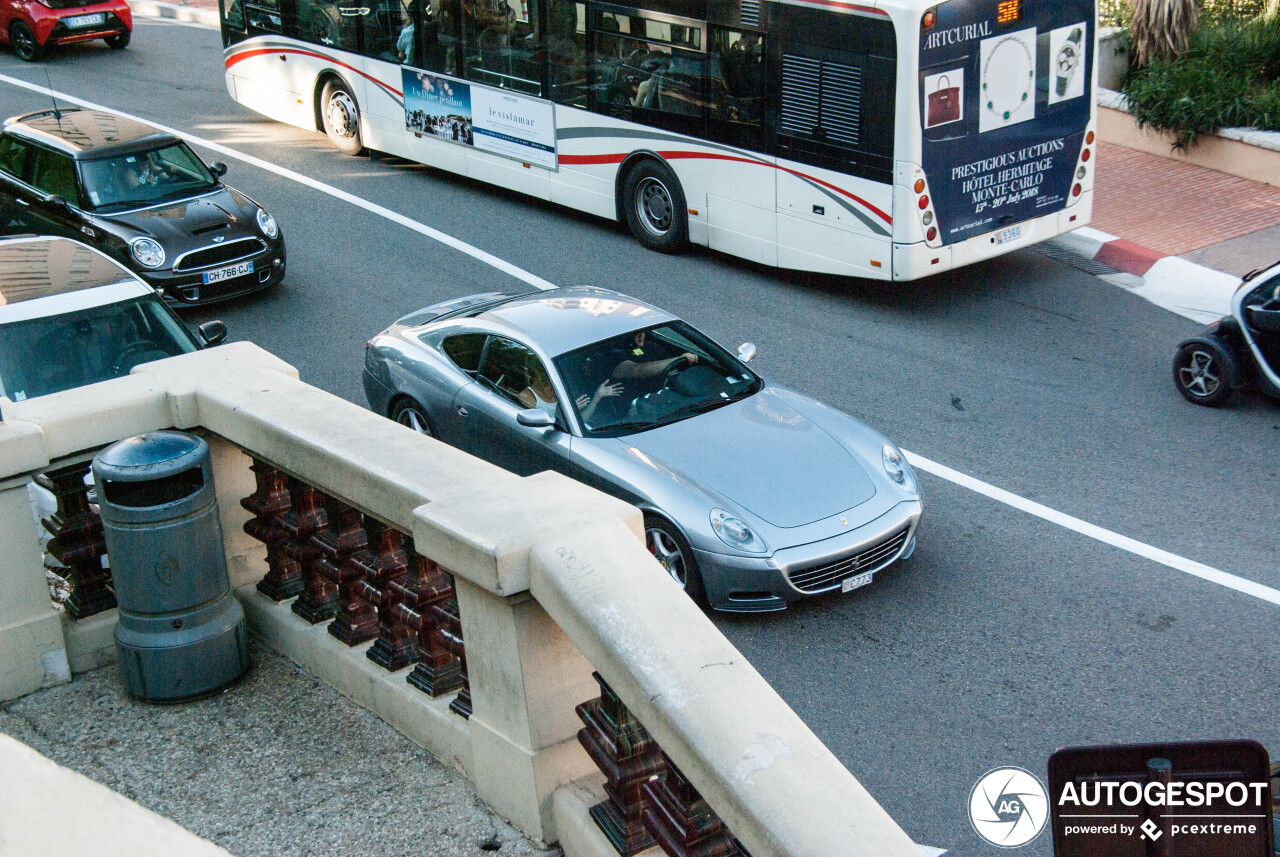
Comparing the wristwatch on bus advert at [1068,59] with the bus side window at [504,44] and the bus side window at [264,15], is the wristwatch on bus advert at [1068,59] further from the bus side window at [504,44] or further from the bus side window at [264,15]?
the bus side window at [264,15]

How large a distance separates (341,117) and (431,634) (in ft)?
51.7

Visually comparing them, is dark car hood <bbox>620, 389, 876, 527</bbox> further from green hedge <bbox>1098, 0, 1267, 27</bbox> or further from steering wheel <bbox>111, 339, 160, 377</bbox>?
green hedge <bbox>1098, 0, 1267, 27</bbox>

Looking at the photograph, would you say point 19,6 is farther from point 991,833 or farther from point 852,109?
point 991,833

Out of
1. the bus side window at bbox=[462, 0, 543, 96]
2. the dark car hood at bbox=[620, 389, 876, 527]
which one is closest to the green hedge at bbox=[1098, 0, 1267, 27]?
the bus side window at bbox=[462, 0, 543, 96]

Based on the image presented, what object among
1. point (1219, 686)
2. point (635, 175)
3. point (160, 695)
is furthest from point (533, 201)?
point (160, 695)

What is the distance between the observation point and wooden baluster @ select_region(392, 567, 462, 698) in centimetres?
443

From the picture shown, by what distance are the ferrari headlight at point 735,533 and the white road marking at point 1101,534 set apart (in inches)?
104

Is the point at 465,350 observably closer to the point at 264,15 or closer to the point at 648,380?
the point at 648,380

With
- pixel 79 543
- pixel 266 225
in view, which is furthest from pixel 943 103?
pixel 79 543

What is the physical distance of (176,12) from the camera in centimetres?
2853

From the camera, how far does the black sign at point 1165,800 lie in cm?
212

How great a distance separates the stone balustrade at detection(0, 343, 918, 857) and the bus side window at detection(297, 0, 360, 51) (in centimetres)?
1352

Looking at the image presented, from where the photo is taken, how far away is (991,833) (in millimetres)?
6086

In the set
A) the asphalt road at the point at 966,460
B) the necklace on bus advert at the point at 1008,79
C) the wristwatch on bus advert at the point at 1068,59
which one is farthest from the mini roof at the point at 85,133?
the wristwatch on bus advert at the point at 1068,59
